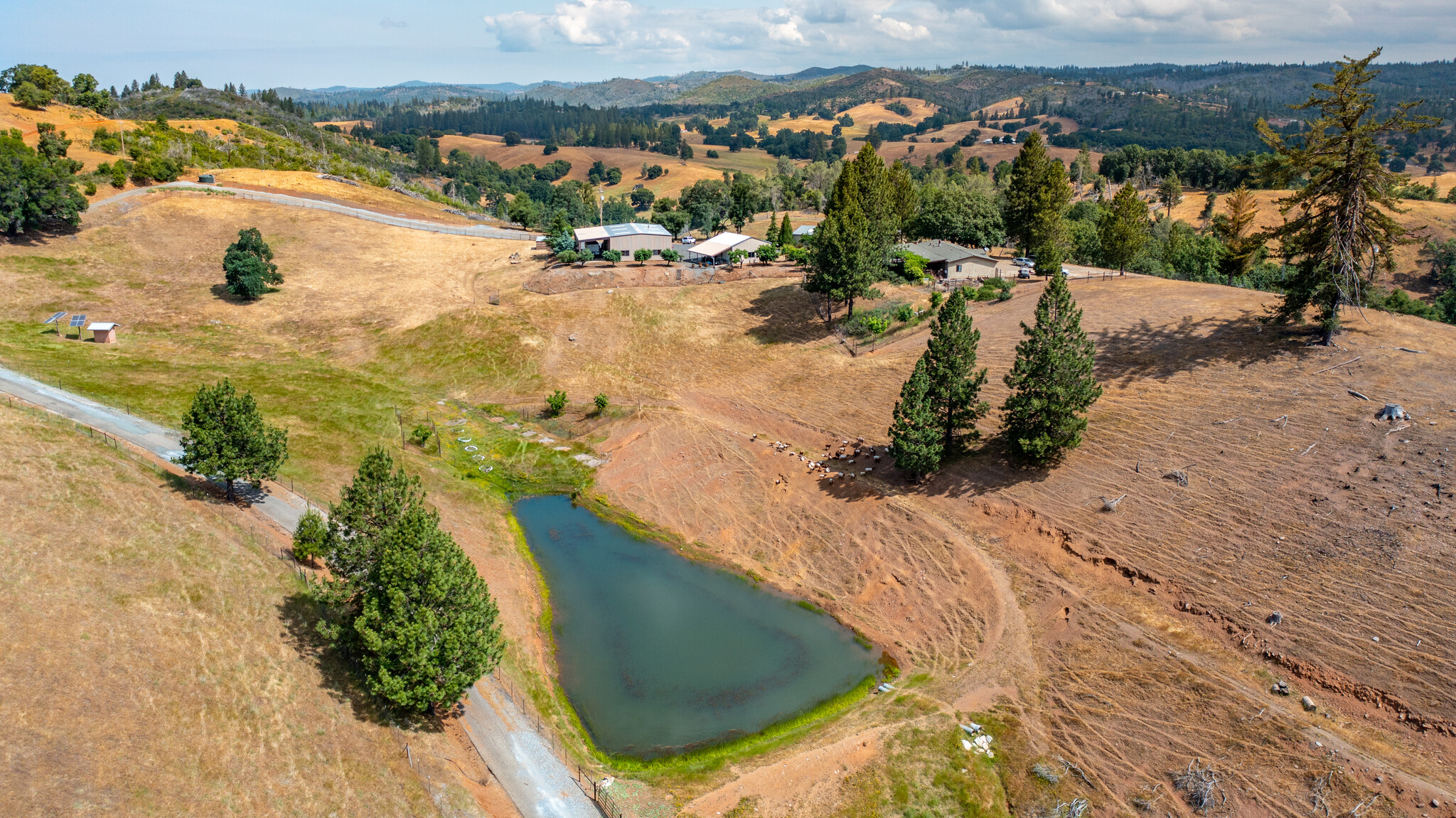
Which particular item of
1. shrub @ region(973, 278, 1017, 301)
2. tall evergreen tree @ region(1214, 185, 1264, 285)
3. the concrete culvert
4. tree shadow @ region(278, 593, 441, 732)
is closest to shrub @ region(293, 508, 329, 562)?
tree shadow @ region(278, 593, 441, 732)

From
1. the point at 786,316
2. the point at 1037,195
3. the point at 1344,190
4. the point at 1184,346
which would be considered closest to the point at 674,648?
the point at 1184,346

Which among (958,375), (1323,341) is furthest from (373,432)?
(1323,341)

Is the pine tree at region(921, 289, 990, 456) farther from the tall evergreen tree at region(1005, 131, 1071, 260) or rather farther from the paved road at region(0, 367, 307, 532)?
the paved road at region(0, 367, 307, 532)

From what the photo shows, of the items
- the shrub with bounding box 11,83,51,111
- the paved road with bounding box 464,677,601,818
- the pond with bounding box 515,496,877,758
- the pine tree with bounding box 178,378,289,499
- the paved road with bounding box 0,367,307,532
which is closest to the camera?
the paved road with bounding box 464,677,601,818

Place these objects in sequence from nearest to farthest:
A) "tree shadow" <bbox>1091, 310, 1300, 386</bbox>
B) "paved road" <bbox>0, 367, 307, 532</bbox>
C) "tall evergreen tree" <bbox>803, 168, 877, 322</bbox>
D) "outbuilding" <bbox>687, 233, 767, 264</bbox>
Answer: "paved road" <bbox>0, 367, 307, 532</bbox>, "tree shadow" <bbox>1091, 310, 1300, 386</bbox>, "tall evergreen tree" <bbox>803, 168, 877, 322</bbox>, "outbuilding" <bbox>687, 233, 767, 264</bbox>

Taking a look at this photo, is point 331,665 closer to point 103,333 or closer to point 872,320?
point 872,320

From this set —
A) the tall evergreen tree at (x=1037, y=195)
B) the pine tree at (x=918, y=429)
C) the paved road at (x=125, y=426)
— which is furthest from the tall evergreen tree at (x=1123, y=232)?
the paved road at (x=125, y=426)

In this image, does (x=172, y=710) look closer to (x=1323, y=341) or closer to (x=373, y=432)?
(x=373, y=432)
